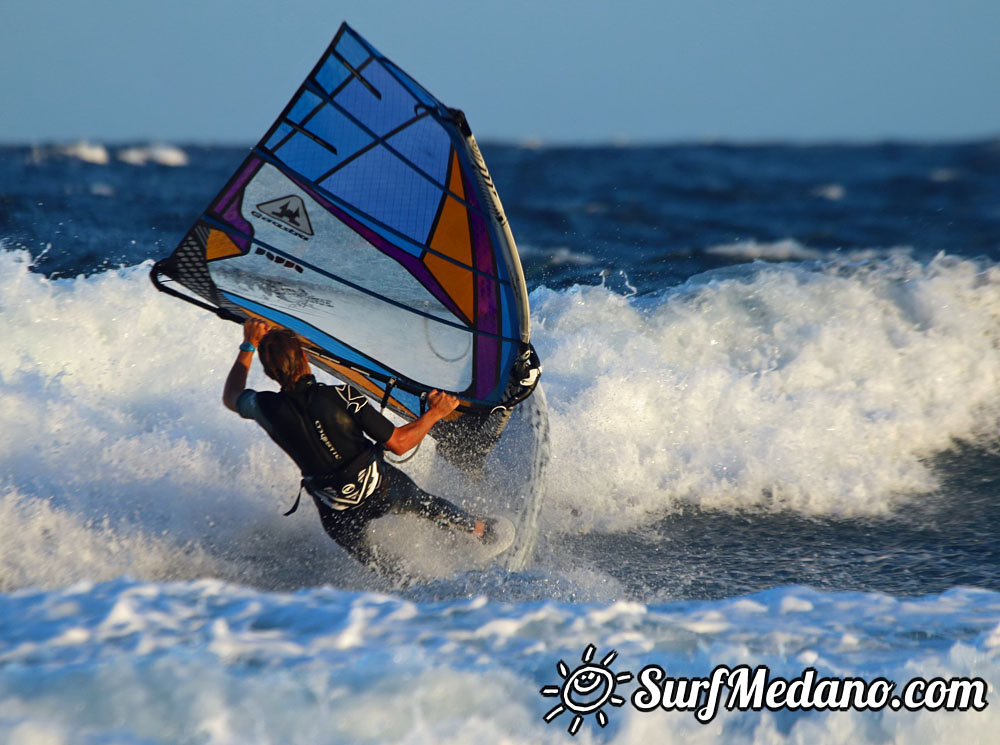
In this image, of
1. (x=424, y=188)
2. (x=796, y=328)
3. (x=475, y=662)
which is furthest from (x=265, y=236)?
(x=796, y=328)

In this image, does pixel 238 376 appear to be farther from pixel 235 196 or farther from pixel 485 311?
pixel 485 311

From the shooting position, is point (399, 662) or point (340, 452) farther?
point (340, 452)

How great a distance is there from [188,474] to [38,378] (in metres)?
1.62

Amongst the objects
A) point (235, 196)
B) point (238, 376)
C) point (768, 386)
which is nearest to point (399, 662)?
point (238, 376)

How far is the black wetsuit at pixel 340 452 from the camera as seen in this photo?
3707 mm

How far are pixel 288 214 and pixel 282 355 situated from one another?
88 centimetres

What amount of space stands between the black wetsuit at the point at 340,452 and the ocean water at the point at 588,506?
1.22 ft

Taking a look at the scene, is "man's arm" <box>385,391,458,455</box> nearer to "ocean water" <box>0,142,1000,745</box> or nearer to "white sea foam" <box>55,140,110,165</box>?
"ocean water" <box>0,142,1000,745</box>

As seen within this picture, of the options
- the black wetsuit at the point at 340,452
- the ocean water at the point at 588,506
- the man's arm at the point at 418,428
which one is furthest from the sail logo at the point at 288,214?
the ocean water at the point at 588,506

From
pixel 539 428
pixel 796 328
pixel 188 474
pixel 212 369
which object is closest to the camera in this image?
pixel 539 428

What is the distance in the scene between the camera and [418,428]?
388cm

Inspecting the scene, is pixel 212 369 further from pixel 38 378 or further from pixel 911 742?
pixel 911 742

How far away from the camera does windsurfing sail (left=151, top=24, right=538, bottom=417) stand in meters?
3.99

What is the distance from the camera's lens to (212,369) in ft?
21.8
